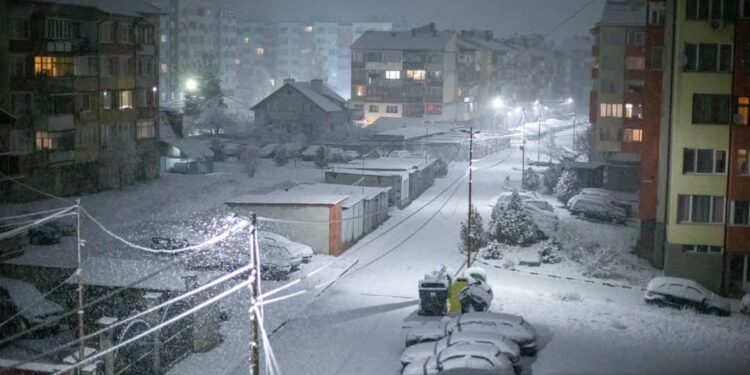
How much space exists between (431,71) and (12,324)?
60.9 meters

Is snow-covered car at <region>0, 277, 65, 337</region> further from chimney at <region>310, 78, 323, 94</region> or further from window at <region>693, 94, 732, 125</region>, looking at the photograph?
chimney at <region>310, 78, 323, 94</region>

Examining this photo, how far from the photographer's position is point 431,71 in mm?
78250

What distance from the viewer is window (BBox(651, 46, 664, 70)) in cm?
3259

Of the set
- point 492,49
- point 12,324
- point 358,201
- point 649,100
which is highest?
point 492,49

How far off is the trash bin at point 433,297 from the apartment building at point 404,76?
54.7 m

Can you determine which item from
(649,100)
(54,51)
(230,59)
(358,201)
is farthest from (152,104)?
(230,59)

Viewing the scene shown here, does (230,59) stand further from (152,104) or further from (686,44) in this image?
(686,44)

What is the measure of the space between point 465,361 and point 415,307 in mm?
7094

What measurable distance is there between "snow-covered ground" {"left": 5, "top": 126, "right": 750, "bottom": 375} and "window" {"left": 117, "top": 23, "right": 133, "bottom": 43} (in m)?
14.6

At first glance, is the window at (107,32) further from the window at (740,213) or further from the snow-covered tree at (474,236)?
the window at (740,213)

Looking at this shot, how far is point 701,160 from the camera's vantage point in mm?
27203

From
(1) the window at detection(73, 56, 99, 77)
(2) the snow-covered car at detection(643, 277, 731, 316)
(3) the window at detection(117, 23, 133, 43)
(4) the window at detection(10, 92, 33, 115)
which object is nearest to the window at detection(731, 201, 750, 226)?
(2) the snow-covered car at detection(643, 277, 731, 316)

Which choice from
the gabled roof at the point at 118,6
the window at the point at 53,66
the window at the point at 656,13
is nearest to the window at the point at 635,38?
the window at the point at 656,13

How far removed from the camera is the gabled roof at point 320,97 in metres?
70.2
